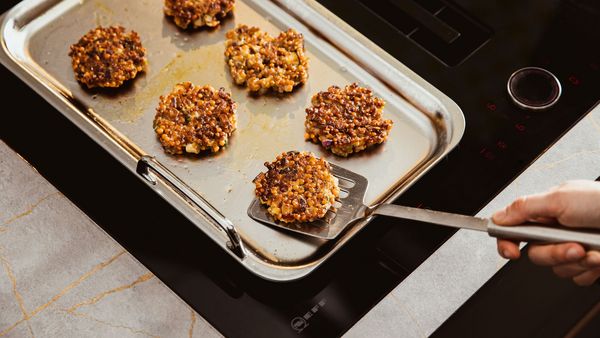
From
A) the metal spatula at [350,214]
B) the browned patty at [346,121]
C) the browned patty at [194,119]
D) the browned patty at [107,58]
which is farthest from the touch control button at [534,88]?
the browned patty at [107,58]

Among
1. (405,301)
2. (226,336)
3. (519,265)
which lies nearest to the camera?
(226,336)

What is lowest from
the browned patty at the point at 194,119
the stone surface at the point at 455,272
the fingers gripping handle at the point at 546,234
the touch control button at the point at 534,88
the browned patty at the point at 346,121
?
the stone surface at the point at 455,272

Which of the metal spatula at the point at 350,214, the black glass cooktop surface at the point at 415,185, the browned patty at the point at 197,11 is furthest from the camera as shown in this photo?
the browned patty at the point at 197,11

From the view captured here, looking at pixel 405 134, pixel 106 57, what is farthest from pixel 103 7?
pixel 405 134

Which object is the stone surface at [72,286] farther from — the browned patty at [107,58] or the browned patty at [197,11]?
the browned patty at [197,11]

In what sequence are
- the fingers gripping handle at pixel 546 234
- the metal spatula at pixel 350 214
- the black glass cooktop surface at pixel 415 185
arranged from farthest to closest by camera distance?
1. the black glass cooktop surface at pixel 415 185
2. the metal spatula at pixel 350 214
3. the fingers gripping handle at pixel 546 234

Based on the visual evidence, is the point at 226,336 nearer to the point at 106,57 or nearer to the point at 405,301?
the point at 405,301

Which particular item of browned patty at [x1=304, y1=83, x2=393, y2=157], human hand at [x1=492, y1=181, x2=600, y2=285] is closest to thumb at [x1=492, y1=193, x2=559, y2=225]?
human hand at [x1=492, y1=181, x2=600, y2=285]
